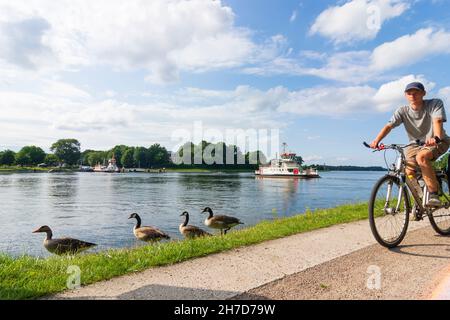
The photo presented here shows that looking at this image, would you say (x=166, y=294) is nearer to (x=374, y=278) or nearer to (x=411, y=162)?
(x=374, y=278)

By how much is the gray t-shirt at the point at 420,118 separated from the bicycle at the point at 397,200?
311 mm

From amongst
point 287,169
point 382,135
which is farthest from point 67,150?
point 382,135

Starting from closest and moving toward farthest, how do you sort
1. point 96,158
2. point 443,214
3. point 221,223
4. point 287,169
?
point 443,214 < point 221,223 < point 287,169 < point 96,158

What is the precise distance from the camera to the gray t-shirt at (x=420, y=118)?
18.0ft

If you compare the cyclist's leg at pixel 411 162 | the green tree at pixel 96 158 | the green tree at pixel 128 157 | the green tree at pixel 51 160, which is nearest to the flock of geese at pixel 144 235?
the cyclist's leg at pixel 411 162

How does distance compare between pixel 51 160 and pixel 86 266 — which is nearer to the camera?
pixel 86 266

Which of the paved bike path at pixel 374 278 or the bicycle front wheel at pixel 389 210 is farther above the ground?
the bicycle front wheel at pixel 389 210

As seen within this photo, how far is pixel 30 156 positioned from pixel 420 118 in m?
149

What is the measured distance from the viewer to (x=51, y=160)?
14350cm

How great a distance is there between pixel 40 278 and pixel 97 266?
655mm

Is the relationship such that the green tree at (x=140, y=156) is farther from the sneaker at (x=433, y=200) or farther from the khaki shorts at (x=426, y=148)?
the sneaker at (x=433, y=200)

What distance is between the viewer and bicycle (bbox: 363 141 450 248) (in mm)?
5457
